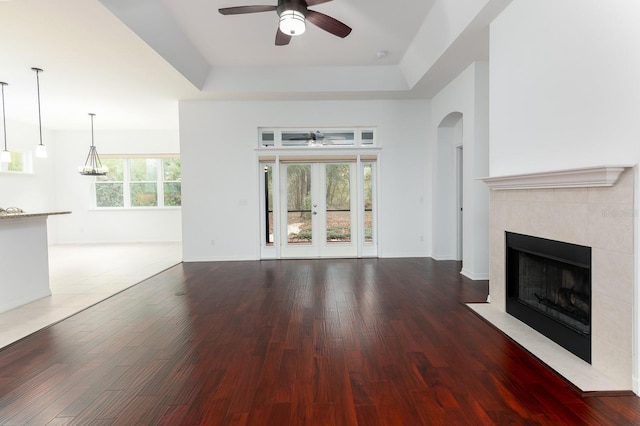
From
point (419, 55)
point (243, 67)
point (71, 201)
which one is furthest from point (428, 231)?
point (71, 201)

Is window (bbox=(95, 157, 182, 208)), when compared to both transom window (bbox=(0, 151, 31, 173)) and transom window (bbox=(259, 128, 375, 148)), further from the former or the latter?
transom window (bbox=(259, 128, 375, 148))

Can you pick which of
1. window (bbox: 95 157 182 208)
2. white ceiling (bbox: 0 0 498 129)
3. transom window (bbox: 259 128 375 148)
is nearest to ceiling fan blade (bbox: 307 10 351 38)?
white ceiling (bbox: 0 0 498 129)

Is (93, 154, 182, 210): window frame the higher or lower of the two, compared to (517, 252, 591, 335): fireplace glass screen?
higher

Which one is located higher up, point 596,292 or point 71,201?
point 71,201

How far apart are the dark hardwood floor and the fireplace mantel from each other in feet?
4.30

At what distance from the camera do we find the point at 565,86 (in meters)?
2.56

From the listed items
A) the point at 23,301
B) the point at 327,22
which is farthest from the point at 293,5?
the point at 23,301

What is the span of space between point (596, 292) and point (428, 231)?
4.47 m

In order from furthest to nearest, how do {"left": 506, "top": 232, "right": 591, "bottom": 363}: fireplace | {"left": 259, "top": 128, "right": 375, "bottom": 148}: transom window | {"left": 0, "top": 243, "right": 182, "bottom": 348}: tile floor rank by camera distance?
{"left": 259, "top": 128, "right": 375, "bottom": 148}: transom window < {"left": 0, "top": 243, "right": 182, "bottom": 348}: tile floor < {"left": 506, "top": 232, "right": 591, "bottom": 363}: fireplace

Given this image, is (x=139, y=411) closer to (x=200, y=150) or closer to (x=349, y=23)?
(x=349, y=23)

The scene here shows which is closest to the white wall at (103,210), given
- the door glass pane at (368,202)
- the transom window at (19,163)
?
the transom window at (19,163)

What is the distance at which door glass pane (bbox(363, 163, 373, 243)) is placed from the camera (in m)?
6.77

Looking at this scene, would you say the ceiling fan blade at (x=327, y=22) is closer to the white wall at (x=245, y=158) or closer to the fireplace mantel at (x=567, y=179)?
the fireplace mantel at (x=567, y=179)

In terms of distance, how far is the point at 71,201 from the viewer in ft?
30.6
